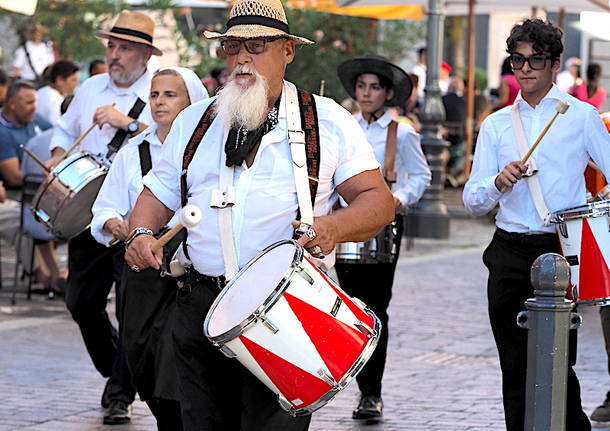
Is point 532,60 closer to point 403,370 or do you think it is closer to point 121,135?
point 121,135

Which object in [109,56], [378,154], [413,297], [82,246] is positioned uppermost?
[109,56]

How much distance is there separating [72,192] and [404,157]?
1.98 metres

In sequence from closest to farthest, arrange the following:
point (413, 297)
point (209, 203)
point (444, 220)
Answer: point (209, 203)
point (413, 297)
point (444, 220)

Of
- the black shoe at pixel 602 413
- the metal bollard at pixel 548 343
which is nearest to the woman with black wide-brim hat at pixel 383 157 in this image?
the black shoe at pixel 602 413

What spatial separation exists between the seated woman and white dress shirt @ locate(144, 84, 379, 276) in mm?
1381

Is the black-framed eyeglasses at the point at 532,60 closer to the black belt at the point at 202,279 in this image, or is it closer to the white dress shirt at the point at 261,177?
the white dress shirt at the point at 261,177

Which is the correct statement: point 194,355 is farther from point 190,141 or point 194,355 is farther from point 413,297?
point 413,297

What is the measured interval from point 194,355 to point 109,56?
11.4 feet

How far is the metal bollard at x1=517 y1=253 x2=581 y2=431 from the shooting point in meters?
4.65

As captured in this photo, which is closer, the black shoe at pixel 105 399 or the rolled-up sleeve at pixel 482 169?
the rolled-up sleeve at pixel 482 169

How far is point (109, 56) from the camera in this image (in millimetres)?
7605

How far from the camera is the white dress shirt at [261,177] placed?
4.36 metres

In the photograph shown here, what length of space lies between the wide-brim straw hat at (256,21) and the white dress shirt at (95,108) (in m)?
2.88

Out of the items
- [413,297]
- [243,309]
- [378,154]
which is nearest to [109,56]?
[378,154]
